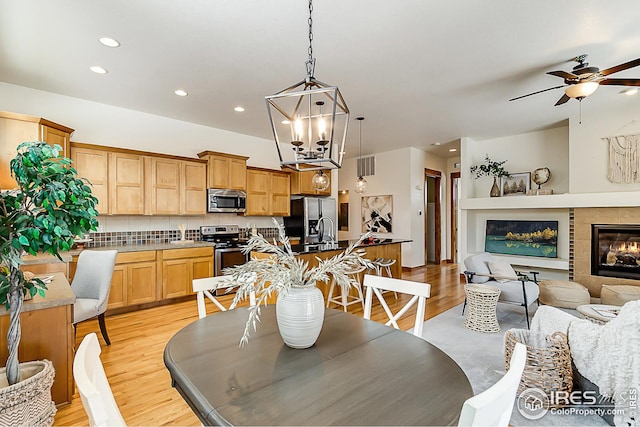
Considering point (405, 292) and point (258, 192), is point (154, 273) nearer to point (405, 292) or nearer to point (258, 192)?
point (258, 192)

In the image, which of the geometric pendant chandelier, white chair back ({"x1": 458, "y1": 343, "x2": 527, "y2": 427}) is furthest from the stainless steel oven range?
white chair back ({"x1": 458, "y1": 343, "x2": 527, "y2": 427})

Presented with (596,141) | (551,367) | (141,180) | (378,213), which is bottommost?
(551,367)

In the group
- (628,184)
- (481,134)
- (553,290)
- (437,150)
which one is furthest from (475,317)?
(437,150)

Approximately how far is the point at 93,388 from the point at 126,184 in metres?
4.37

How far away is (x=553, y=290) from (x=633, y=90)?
116 inches

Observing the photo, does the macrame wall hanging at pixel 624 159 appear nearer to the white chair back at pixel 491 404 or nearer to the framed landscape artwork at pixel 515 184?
the framed landscape artwork at pixel 515 184

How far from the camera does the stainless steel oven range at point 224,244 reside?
4.92 meters

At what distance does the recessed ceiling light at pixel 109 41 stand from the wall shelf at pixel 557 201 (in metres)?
6.21

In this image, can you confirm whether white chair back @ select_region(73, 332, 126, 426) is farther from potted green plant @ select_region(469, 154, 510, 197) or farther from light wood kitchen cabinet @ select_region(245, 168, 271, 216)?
potted green plant @ select_region(469, 154, 510, 197)

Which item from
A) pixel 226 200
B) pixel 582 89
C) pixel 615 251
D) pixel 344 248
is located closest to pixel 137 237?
pixel 226 200

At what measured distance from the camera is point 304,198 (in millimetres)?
6227

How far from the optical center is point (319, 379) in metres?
1.09

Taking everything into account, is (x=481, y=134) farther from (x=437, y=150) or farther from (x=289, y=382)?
(x=289, y=382)

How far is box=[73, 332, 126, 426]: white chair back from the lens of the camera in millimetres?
680
